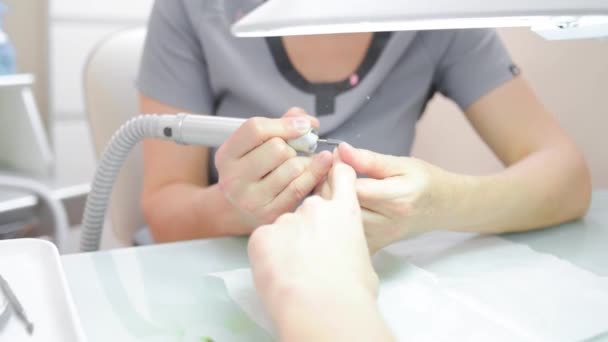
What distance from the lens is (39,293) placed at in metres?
0.35

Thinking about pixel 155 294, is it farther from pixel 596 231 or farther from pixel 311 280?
pixel 596 231

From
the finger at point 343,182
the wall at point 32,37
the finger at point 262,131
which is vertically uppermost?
the finger at point 262,131

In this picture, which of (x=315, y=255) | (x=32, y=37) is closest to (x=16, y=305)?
(x=315, y=255)

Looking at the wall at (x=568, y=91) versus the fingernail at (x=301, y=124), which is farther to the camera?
the wall at (x=568, y=91)

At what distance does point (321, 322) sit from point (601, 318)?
21 cm

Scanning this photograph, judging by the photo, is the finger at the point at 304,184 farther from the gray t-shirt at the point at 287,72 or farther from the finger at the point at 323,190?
the gray t-shirt at the point at 287,72

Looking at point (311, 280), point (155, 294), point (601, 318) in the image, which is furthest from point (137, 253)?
point (601, 318)

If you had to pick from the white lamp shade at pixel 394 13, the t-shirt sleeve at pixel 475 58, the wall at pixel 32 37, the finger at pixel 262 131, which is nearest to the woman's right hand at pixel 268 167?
the finger at pixel 262 131

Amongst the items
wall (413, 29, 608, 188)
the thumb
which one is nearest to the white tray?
the thumb

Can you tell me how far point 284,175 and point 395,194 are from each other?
0.08 m

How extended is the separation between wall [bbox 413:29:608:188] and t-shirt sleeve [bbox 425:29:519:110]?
0.09 metres

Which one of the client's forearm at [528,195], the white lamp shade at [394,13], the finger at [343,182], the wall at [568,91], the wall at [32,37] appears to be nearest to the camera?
the white lamp shade at [394,13]

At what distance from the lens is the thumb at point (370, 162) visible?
41 centimetres

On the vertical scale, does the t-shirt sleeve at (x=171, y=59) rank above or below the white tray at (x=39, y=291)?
above
